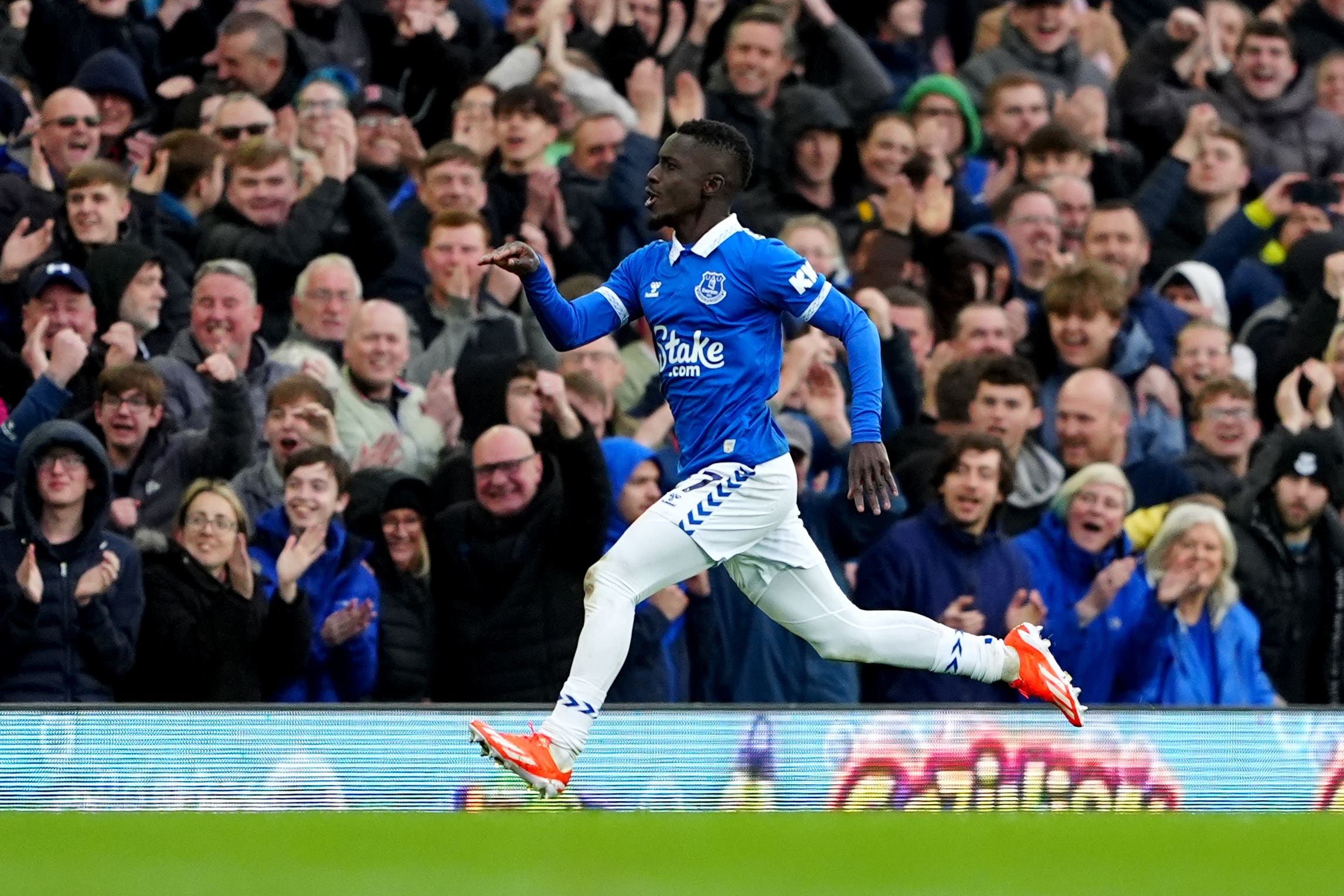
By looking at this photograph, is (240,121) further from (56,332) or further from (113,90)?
(56,332)

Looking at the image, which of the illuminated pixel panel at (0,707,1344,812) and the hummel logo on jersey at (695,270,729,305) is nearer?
the hummel logo on jersey at (695,270,729,305)

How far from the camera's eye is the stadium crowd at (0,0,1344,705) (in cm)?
862

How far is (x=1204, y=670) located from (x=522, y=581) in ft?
9.20

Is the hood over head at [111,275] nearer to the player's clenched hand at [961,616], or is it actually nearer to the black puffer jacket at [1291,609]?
the player's clenched hand at [961,616]

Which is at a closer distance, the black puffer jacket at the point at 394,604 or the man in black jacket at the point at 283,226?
the black puffer jacket at the point at 394,604

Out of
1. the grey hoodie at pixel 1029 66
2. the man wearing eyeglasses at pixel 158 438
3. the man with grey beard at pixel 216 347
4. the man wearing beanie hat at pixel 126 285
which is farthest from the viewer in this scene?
the grey hoodie at pixel 1029 66

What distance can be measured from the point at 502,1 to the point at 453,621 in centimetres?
388

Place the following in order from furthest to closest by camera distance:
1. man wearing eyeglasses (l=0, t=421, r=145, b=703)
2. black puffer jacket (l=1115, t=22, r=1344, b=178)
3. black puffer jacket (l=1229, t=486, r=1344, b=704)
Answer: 1. black puffer jacket (l=1115, t=22, r=1344, b=178)
2. black puffer jacket (l=1229, t=486, r=1344, b=704)
3. man wearing eyeglasses (l=0, t=421, r=145, b=703)

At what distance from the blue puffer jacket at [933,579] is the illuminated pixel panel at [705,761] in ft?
4.26

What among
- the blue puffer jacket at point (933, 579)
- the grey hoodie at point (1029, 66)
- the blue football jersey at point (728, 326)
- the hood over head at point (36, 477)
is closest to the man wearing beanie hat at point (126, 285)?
the hood over head at point (36, 477)

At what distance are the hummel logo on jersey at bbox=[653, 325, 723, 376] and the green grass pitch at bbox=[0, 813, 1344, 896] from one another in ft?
4.28

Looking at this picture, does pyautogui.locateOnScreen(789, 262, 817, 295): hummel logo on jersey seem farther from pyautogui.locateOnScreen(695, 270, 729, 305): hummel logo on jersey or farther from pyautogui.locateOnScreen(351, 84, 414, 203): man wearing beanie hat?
pyautogui.locateOnScreen(351, 84, 414, 203): man wearing beanie hat

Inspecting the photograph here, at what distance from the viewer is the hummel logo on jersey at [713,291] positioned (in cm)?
617

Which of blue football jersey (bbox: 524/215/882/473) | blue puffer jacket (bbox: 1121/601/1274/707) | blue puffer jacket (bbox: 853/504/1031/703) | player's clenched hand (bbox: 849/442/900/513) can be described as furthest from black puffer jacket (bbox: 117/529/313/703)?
blue puffer jacket (bbox: 1121/601/1274/707)
